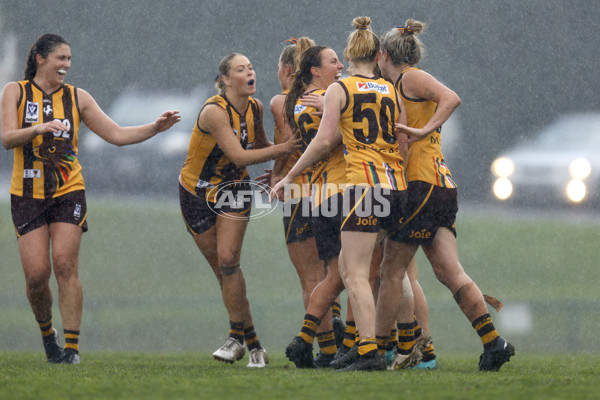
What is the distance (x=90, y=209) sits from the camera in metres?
28.2

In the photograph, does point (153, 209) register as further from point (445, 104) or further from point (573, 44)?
point (445, 104)

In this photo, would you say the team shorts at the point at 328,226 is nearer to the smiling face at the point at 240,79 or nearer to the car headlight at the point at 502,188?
the smiling face at the point at 240,79

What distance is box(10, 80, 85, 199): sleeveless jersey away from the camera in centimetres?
691

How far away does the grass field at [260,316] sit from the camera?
5.16 metres

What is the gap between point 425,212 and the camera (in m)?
6.16

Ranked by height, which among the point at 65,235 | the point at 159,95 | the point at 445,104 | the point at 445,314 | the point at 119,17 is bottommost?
the point at 445,314

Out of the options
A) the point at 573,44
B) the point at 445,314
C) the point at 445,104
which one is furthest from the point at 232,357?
the point at 573,44

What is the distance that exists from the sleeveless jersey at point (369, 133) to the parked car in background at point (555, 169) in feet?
80.6

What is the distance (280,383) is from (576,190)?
2702 cm

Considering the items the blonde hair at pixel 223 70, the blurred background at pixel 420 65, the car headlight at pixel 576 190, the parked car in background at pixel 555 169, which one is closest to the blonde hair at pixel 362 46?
the blonde hair at pixel 223 70

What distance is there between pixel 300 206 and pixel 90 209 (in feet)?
72.7

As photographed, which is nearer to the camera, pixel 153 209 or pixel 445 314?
pixel 445 314

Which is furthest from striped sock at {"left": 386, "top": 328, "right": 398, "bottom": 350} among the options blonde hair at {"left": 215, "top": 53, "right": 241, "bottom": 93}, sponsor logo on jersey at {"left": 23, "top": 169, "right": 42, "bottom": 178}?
sponsor logo on jersey at {"left": 23, "top": 169, "right": 42, "bottom": 178}

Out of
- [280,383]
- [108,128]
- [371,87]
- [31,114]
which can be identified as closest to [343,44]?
[108,128]
